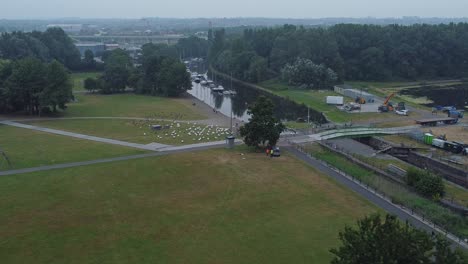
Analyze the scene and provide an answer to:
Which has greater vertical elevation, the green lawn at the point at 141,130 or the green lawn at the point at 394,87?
the green lawn at the point at 394,87

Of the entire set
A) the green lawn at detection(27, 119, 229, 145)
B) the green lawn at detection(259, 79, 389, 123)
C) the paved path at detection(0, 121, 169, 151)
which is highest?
the green lawn at detection(259, 79, 389, 123)

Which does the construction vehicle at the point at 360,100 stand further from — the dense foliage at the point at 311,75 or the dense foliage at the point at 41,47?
the dense foliage at the point at 41,47

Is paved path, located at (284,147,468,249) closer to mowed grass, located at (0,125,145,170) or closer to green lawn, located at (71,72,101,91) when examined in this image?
mowed grass, located at (0,125,145,170)

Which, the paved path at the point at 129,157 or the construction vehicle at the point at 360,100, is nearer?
the paved path at the point at 129,157

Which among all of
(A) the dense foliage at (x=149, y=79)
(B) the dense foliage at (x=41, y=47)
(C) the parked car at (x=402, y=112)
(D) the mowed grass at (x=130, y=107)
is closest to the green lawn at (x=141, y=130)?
(D) the mowed grass at (x=130, y=107)

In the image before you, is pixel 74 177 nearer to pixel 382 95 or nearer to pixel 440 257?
pixel 440 257

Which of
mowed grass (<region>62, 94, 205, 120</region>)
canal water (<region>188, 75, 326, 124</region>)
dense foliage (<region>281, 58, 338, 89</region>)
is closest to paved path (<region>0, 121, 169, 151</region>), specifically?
mowed grass (<region>62, 94, 205, 120</region>)

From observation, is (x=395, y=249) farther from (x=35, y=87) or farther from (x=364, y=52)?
(x=364, y=52)
